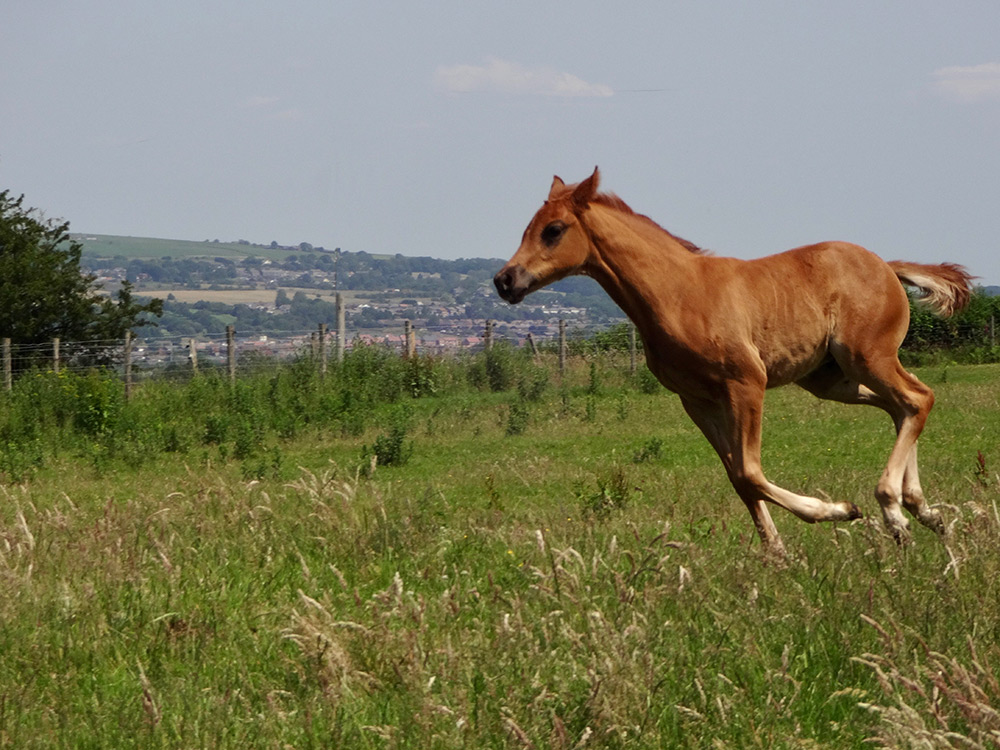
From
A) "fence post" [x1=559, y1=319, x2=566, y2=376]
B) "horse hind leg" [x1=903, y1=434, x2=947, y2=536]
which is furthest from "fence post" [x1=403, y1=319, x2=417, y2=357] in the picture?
"horse hind leg" [x1=903, y1=434, x2=947, y2=536]

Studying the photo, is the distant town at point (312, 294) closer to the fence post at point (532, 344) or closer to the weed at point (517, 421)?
the fence post at point (532, 344)

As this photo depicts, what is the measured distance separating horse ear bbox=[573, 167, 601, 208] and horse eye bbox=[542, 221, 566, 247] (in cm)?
24

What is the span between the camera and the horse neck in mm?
7430

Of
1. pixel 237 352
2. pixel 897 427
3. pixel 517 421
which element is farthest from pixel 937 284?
pixel 237 352

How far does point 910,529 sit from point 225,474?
8777 mm

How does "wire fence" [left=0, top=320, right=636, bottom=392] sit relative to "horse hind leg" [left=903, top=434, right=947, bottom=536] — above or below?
below

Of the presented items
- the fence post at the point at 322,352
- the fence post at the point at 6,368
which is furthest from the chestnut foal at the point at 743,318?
the fence post at the point at 6,368

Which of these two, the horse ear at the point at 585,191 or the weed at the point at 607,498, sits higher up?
the horse ear at the point at 585,191

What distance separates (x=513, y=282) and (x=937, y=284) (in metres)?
3.45

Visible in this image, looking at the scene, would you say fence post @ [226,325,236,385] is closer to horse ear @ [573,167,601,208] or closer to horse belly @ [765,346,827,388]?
horse ear @ [573,167,601,208]

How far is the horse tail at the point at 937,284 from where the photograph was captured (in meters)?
8.75

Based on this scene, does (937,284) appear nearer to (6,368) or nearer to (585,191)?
(585,191)

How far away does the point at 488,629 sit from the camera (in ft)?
17.4

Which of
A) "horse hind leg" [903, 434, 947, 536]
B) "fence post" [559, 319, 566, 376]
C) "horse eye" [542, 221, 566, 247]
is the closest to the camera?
"horse hind leg" [903, 434, 947, 536]
